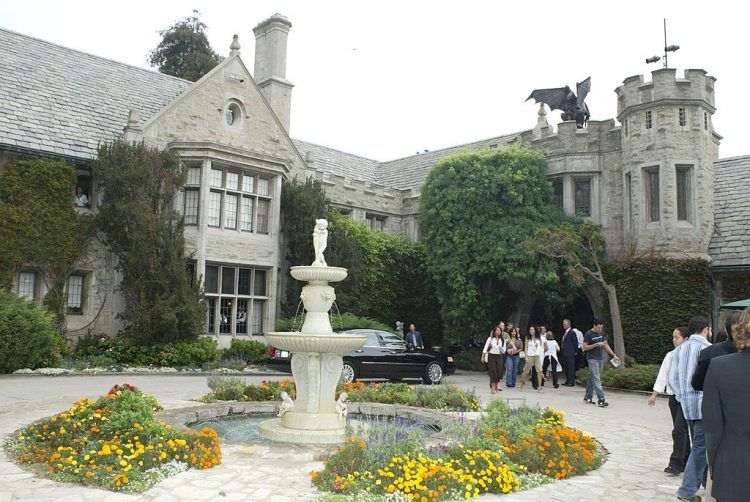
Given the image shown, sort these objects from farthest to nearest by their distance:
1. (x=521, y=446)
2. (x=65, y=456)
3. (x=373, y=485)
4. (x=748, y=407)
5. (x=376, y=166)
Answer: (x=376, y=166)
(x=521, y=446)
(x=65, y=456)
(x=373, y=485)
(x=748, y=407)

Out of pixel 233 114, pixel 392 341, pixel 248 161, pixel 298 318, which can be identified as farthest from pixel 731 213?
pixel 233 114

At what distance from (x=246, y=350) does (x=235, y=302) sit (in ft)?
6.26

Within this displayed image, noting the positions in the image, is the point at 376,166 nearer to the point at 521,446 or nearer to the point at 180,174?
the point at 180,174

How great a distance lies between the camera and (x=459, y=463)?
21.1 ft

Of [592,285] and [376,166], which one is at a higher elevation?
[376,166]

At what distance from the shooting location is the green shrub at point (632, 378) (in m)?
16.6

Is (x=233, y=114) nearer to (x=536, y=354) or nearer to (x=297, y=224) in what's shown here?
(x=297, y=224)

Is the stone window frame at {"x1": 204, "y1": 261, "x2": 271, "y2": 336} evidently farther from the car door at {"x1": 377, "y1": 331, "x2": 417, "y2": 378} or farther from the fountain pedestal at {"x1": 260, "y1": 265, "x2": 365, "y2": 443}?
the fountain pedestal at {"x1": 260, "y1": 265, "x2": 365, "y2": 443}

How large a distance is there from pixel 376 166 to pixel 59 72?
17.6m

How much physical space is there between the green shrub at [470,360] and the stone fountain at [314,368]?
52.2 ft

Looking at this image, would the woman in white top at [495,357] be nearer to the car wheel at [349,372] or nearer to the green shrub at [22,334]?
the car wheel at [349,372]

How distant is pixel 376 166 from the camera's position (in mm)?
36500

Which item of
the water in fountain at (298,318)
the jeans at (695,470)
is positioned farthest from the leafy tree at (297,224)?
the jeans at (695,470)

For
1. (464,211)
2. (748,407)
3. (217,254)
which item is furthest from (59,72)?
(748,407)
